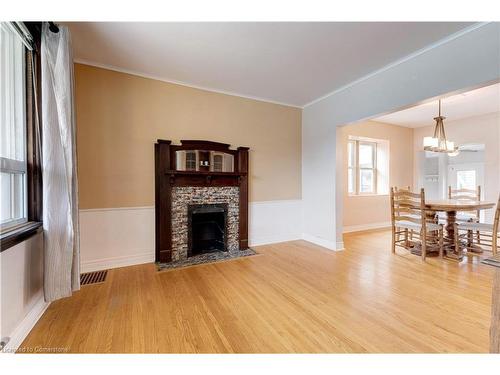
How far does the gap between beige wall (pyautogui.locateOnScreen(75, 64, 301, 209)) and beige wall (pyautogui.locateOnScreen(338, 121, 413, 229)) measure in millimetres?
2131

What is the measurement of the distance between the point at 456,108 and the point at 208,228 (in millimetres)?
5216

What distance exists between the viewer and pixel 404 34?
214cm

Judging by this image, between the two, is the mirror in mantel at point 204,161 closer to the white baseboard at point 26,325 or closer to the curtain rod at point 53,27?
the curtain rod at point 53,27

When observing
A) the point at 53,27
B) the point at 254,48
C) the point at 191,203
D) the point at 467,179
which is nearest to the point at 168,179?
the point at 191,203

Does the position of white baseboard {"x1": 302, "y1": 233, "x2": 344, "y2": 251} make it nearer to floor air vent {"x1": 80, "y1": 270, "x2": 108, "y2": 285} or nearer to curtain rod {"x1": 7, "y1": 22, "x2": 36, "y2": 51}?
floor air vent {"x1": 80, "y1": 270, "x2": 108, "y2": 285}

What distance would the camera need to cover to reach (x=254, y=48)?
7.83 feet

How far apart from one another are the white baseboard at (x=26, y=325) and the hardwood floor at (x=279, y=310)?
5cm

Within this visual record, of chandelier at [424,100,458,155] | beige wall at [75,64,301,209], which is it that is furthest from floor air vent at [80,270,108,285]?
chandelier at [424,100,458,155]

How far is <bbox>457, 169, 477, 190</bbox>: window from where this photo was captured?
17.2 ft

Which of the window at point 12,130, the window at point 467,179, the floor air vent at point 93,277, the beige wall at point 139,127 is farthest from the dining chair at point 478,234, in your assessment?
the window at point 12,130

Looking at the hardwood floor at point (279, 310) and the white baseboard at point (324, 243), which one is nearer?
the hardwood floor at point (279, 310)

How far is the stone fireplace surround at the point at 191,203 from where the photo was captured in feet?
10.2
